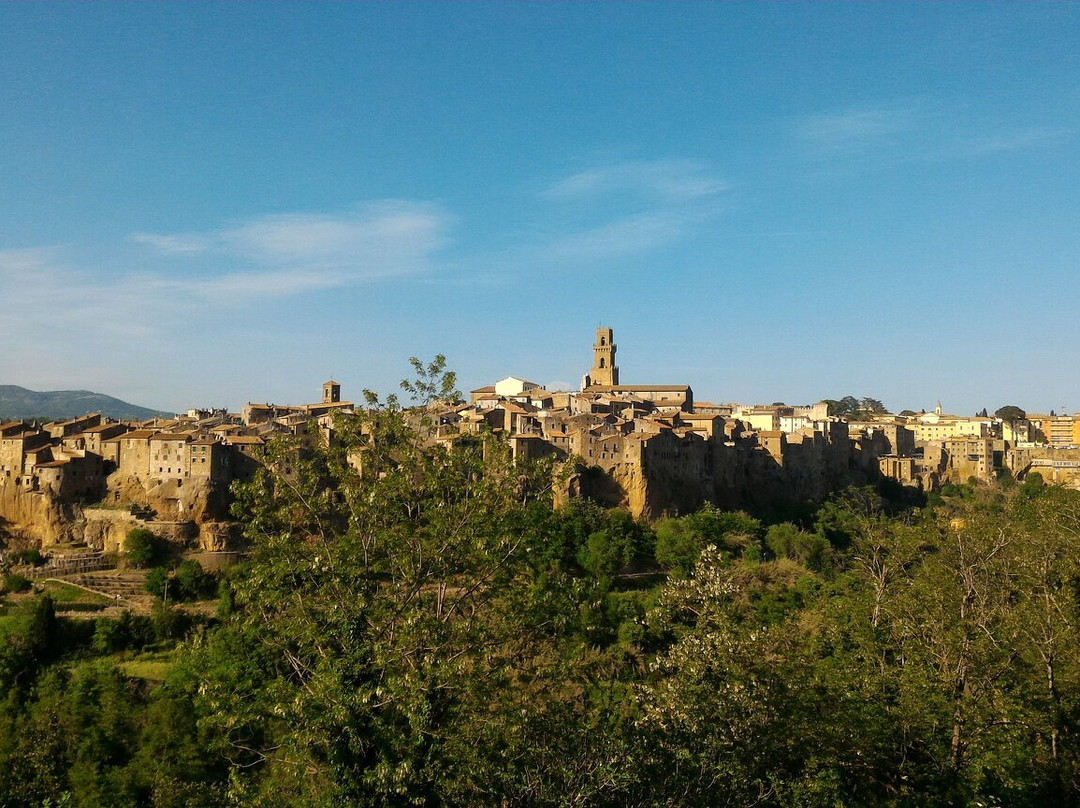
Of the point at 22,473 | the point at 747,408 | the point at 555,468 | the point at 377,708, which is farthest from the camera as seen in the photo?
the point at 747,408

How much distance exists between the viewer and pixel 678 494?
181ft

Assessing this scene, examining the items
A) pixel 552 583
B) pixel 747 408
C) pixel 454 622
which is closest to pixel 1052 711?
pixel 552 583

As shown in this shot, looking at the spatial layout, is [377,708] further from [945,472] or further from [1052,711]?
[945,472]

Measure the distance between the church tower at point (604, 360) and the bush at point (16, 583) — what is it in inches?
2493

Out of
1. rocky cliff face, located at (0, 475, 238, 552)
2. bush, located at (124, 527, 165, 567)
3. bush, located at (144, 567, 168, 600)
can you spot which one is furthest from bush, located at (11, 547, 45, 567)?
bush, located at (144, 567, 168, 600)

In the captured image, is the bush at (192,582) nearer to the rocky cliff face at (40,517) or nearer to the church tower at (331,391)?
the rocky cliff face at (40,517)

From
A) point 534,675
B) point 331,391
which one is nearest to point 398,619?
point 534,675

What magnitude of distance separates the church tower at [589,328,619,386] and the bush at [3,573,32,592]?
6333 centimetres

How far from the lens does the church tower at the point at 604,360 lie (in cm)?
9831

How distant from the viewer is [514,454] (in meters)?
42.9

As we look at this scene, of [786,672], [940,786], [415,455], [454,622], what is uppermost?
[415,455]

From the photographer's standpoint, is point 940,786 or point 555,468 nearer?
point 555,468

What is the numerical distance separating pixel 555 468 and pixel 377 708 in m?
4.76

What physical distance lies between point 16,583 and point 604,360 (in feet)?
215
